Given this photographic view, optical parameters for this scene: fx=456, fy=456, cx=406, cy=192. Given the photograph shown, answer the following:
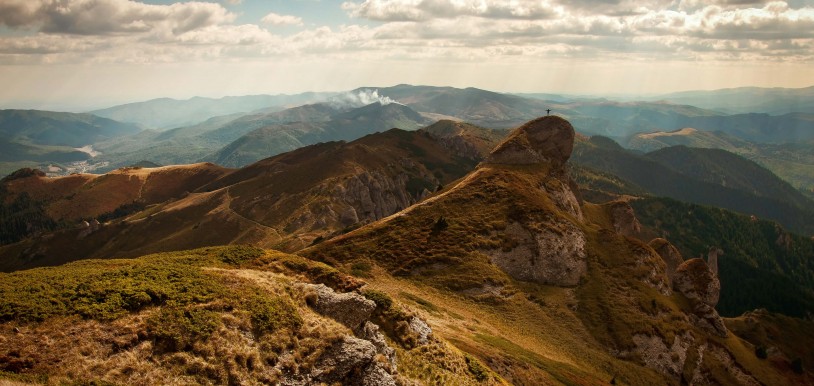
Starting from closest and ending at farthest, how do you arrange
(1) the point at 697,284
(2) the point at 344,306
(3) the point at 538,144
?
(2) the point at 344,306 → (1) the point at 697,284 → (3) the point at 538,144

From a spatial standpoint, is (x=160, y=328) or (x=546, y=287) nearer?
Result: (x=160, y=328)

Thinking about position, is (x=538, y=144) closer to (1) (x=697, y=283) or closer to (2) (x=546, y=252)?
(2) (x=546, y=252)

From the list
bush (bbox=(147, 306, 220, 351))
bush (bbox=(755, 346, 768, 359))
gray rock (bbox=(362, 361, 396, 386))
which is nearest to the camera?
bush (bbox=(147, 306, 220, 351))

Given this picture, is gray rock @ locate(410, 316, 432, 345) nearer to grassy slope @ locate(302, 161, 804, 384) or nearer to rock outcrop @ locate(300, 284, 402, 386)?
rock outcrop @ locate(300, 284, 402, 386)

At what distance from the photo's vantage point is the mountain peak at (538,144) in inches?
5591

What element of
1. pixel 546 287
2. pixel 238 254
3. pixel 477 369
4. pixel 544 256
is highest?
pixel 238 254

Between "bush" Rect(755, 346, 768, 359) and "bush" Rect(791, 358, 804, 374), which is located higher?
"bush" Rect(755, 346, 768, 359)

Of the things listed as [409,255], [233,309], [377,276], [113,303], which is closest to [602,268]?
[409,255]

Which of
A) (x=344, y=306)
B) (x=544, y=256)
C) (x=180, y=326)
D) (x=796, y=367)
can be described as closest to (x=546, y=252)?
(x=544, y=256)

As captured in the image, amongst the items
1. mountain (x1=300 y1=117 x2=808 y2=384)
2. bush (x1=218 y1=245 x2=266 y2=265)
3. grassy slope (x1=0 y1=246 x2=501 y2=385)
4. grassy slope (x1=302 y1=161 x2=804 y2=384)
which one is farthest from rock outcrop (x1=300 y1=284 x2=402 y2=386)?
mountain (x1=300 y1=117 x2=808 y2=384)

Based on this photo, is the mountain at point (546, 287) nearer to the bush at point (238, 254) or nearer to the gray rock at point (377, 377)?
the gray rock at point (377, 377)

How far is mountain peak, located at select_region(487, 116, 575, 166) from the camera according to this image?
14200cm

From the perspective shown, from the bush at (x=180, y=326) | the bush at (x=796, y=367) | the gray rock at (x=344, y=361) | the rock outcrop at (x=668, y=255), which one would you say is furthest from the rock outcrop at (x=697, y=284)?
the bush at (x=180, y=326)

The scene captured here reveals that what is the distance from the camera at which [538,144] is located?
147 metres
